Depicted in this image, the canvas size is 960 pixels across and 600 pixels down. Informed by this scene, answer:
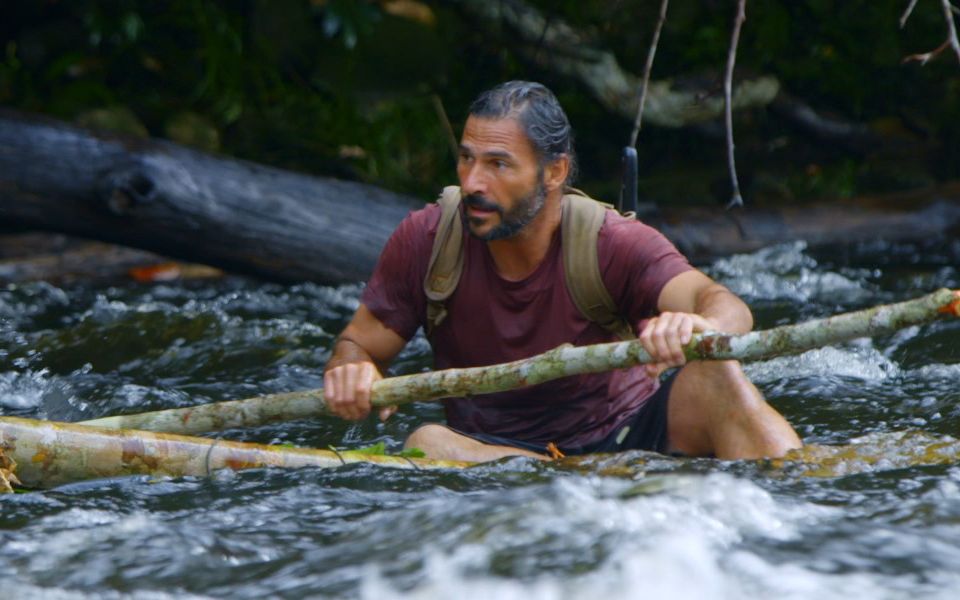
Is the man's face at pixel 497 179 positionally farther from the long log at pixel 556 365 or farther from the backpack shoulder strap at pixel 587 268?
the long log at pixel 556 365

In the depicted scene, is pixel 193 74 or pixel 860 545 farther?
pixel 193 74

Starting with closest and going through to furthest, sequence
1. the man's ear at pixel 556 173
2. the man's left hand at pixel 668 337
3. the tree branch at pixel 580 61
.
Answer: the man's left hand at pixel 668 337, the man's ear at pixel 556 173, the tree branch at pixel 580 61

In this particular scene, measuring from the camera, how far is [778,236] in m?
8.34

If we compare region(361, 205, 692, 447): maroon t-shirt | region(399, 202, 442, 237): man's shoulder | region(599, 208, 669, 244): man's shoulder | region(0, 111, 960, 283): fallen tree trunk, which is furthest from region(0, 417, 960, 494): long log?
region(0, 111, 960, 283): fallen tree trunk

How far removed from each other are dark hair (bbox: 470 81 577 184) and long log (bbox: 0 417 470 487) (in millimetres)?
1215

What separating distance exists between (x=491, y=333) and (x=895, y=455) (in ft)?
4.16

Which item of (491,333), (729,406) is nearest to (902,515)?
(729,406)

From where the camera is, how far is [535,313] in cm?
439

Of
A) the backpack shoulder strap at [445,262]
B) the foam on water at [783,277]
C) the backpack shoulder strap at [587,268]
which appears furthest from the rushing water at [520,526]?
the foam on water at [783,277]

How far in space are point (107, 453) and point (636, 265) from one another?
1.61 meters

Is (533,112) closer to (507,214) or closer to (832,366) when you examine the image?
(507,214)

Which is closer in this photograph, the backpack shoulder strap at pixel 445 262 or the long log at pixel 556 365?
the long log at pixel 556 365

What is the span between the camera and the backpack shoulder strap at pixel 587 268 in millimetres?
4301

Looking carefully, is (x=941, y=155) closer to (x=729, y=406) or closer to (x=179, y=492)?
(x=729, y=406)
